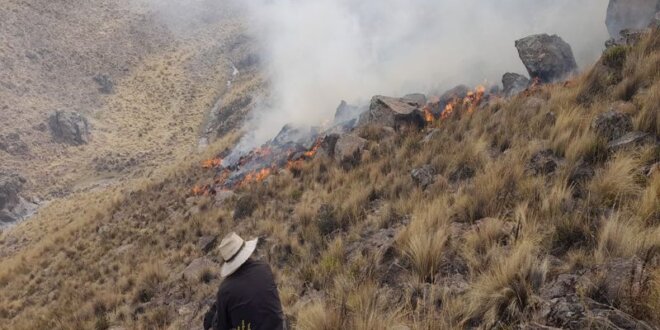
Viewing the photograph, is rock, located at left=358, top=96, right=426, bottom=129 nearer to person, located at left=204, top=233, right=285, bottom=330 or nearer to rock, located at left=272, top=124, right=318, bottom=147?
rock, located at left=272, top=124, right=318, bottom=147

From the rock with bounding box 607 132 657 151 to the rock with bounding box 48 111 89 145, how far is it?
44426mm

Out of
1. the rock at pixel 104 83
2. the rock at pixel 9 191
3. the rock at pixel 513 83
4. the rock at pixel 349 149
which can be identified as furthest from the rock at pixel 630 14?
the rock at pixel 104 83

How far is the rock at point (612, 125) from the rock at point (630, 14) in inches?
366

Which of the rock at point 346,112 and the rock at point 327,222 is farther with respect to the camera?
the rock at point 346,112

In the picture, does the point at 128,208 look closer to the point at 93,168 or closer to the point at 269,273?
the point at 269,273

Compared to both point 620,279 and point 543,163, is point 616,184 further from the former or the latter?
point 620,279

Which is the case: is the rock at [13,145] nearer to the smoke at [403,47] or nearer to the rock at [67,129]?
the rock at [67,129]

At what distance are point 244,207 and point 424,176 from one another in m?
5.86

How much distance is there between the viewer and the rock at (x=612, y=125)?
6.35 m

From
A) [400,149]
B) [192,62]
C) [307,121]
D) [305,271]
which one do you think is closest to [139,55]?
[192,62]

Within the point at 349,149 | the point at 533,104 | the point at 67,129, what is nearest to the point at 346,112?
the point at 349,149

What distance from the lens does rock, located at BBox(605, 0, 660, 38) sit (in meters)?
13.7

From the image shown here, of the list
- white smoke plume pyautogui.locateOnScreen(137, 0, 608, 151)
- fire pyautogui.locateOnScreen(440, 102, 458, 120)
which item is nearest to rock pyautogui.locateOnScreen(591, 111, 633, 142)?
fire pyautogui.locateOnScreen(440, 102, 458, 120)

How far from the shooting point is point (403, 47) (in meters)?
28.8
